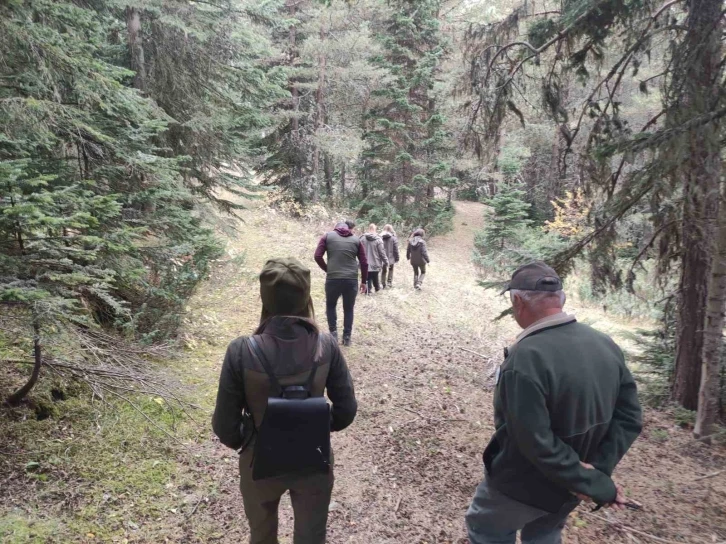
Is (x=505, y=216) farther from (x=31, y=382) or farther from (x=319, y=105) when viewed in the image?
(x=31, y=382)

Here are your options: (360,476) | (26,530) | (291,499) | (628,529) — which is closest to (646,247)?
(628,529)

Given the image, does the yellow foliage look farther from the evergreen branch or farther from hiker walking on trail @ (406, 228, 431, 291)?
the evergreen branch

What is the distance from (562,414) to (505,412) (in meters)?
0.26

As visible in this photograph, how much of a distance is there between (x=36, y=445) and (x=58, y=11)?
4.25m

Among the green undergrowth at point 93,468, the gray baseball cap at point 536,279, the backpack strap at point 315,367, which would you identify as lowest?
the green undergrowth at point 93,468

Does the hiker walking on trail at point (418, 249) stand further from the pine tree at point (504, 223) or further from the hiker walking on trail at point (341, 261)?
the pine tree at point (504, 223)

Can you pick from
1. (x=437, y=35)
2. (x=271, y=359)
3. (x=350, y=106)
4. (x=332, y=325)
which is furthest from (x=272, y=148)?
(x=271, y=359)

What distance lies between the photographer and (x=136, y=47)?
8.20m

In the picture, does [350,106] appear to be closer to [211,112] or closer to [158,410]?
[211,112]

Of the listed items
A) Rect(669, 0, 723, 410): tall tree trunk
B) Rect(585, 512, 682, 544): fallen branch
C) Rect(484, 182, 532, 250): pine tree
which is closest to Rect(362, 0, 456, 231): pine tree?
Rect(484, 182, 532, 250): pine tree

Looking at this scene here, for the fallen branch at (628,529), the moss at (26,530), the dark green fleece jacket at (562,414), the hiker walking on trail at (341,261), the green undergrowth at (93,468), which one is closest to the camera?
the dark green fleece jacket at (562,414)

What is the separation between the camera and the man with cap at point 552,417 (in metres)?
2.00

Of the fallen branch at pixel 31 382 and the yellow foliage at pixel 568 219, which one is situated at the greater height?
the yellow foliage at pixel 568 219

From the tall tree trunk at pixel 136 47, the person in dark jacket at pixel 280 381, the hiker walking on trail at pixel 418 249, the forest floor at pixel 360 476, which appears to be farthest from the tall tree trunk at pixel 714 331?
the tall tree trunk at pixel 136 47
